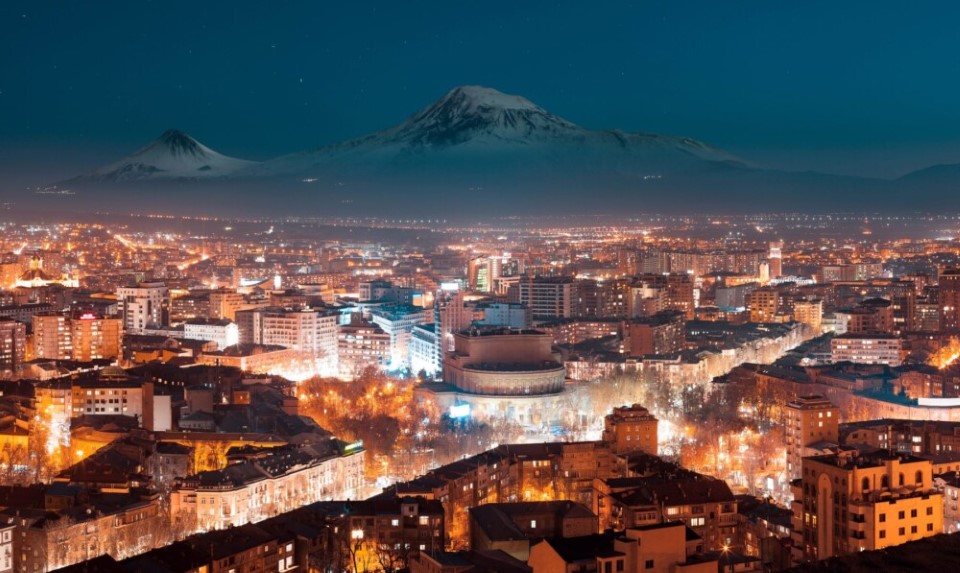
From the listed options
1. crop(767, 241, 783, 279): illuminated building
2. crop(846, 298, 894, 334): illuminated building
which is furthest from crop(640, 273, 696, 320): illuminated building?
crop(767, 241, 783, 279): illuminated building

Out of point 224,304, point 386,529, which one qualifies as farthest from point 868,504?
point 224,304

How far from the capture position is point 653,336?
32000 mm

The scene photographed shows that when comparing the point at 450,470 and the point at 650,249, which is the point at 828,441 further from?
the point at 650,249

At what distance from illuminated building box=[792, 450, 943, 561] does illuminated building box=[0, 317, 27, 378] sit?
61.1ft

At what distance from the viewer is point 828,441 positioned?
18625 millimetres

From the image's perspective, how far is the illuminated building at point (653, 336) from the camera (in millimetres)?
31594

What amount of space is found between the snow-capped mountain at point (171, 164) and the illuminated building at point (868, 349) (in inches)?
2142

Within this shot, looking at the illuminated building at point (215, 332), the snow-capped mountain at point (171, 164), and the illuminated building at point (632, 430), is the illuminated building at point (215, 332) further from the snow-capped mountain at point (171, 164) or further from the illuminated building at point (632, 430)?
the snow-capped mountain at point (171, 164)

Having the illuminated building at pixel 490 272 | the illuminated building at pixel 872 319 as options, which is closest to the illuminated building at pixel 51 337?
the illuminated building at pixel 490 272

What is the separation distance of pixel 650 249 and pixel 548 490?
41.8 m

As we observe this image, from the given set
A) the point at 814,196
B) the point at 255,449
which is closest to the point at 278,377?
the point at 255,449

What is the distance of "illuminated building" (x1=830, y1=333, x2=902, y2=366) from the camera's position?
30234mm

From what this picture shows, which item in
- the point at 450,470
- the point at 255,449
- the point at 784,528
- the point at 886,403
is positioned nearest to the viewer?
the point at 784,528

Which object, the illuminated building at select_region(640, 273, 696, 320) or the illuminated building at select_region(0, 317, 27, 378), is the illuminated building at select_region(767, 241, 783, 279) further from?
the illuminated building at select_region(0, 317, 27, 378)
